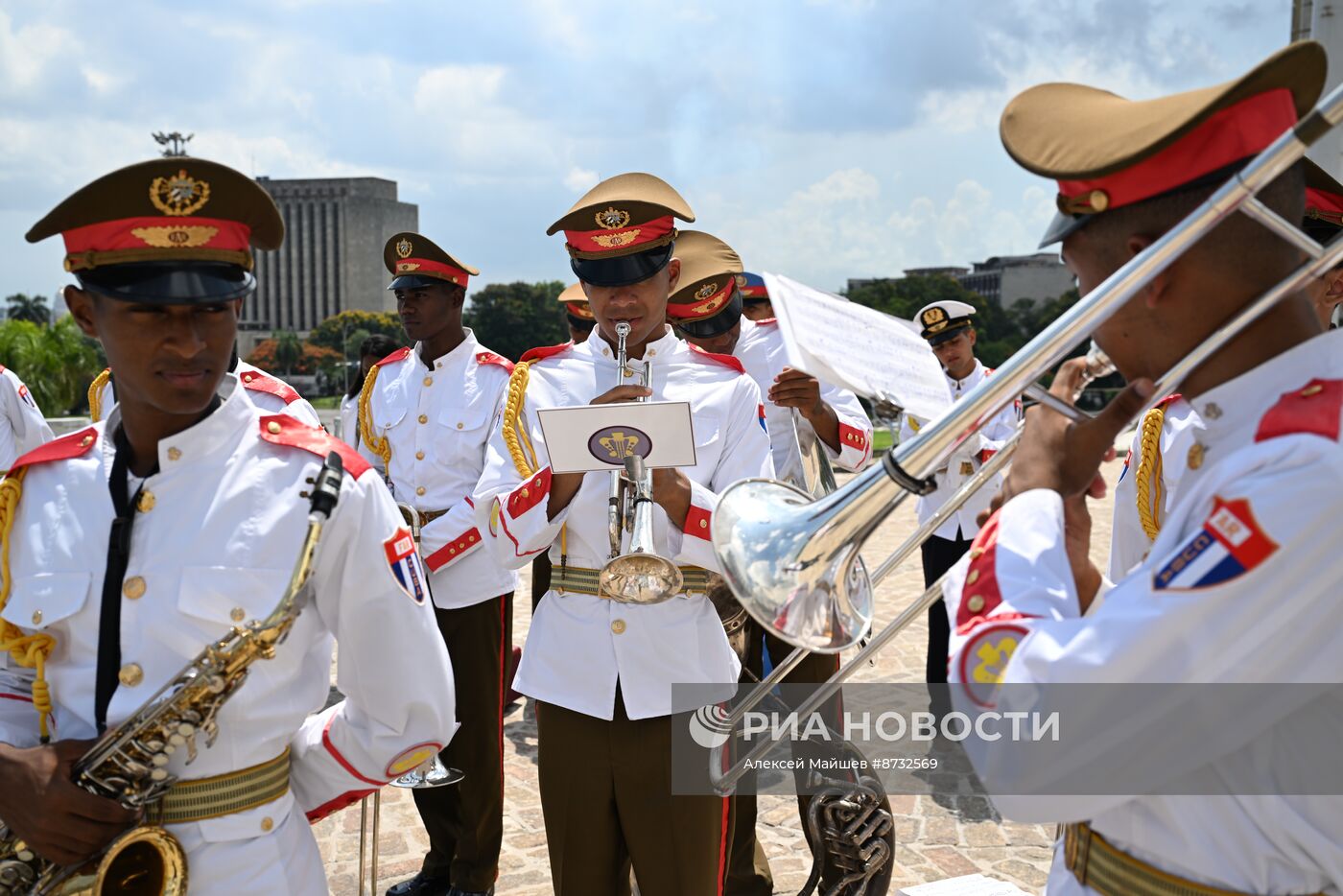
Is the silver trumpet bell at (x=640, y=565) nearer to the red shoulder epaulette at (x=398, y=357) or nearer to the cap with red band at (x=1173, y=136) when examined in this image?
the cap with red band at (x=1173, y=136)

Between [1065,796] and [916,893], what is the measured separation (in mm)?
2945

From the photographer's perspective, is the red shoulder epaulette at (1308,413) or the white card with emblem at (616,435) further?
the white card with emblem at (616,435)

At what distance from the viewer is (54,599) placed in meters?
2.32

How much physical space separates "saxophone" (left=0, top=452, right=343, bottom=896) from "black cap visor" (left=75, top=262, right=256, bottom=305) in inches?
19.5

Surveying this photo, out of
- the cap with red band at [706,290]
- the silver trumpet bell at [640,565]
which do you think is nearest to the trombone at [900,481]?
the silver trumpet bell at [640,565]

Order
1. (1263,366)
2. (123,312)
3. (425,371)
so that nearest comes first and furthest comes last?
1. (1263,366)
2. (123,312)
3. (425,371)

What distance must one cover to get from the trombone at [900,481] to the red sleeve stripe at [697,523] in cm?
118

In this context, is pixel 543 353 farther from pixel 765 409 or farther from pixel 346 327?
pixel 346 327

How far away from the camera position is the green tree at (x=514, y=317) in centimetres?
6738

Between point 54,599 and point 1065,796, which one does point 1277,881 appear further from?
point 54,599

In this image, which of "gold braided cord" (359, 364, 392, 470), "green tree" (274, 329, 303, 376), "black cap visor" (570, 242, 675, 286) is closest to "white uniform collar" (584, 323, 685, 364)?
"black cap visor" (570, 242, 675, 286)

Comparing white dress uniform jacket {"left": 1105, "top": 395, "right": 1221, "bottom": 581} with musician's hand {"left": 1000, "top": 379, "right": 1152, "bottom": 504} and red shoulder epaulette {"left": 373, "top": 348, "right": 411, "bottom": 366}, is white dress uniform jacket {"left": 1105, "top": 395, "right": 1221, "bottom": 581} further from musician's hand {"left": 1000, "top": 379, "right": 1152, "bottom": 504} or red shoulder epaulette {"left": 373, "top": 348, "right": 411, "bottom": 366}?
red shoulder epaulette {"left": 373, "top": 348, "right": 411, "bottom": 366}

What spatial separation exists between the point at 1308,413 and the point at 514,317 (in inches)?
2653

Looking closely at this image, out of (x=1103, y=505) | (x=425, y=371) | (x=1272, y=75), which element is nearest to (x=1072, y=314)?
(x=1272, y=75)
